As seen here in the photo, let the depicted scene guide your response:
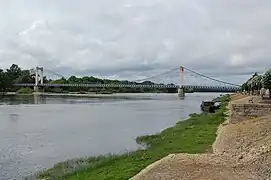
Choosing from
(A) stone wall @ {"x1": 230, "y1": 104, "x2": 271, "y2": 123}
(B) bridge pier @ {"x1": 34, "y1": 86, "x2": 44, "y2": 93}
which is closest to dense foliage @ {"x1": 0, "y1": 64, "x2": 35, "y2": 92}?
(B) bridge pier @ {"x1": 34, "y1": 86, "x2": 44, "y2": 93}

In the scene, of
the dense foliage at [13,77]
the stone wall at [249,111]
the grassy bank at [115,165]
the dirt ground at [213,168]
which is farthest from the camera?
the dense foliage at [13,77]

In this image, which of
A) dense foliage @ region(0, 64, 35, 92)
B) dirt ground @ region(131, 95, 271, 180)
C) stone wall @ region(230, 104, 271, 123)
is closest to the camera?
dirt ground @ region(131, 95, 271, 180)

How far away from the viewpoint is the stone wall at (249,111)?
2781 centimetres

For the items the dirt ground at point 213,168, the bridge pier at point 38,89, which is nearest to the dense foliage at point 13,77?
the bridge pier at point 38,89

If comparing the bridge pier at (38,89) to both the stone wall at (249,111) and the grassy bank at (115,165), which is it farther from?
the grassy bank at (115,165)

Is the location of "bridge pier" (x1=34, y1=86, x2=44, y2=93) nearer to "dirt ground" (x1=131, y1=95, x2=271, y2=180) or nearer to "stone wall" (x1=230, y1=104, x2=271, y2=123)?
"stone wall" (x1=230, y1=104, x2=271, y2=123)

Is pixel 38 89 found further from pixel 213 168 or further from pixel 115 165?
pixel 213 168

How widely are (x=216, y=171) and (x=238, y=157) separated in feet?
5.36

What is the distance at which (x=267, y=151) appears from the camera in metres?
13.0

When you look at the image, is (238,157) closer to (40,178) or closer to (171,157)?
(171,157)

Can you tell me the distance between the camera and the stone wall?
2781 centimetres

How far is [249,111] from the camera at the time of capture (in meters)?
28.5

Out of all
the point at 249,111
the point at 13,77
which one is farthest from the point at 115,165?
the point at 13,77

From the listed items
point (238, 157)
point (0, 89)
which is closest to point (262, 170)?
point (238, 157)
